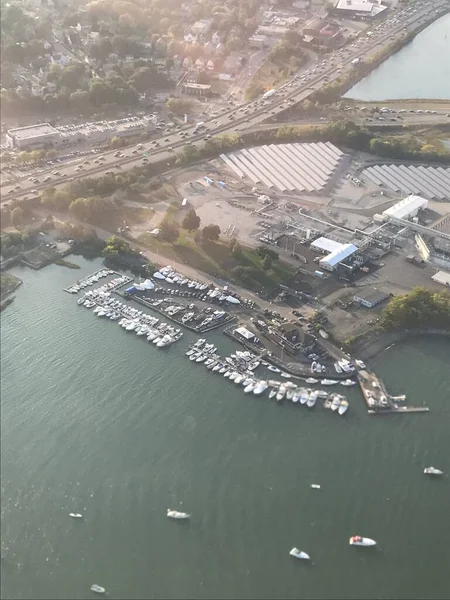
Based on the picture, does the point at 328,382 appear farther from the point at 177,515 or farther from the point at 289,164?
the point at 289,164

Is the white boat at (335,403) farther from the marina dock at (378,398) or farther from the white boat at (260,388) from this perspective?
the white boat at (260,388)

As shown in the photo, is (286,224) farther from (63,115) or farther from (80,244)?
(63,115)

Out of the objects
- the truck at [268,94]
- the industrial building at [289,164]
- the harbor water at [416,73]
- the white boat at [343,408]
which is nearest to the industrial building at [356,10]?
the harbor water at [416,73]

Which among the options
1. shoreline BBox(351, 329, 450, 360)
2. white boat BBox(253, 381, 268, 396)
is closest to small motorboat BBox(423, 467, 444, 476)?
shoreline BBox(351, 329, 450, 360)

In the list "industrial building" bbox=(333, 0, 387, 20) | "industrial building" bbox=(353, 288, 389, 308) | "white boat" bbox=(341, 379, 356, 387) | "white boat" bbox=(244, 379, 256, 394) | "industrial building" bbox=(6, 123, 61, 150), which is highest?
"industrial building" bbox=(333, 0, 387, 20)

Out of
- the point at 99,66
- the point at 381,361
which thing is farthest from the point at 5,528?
the point at 99,66

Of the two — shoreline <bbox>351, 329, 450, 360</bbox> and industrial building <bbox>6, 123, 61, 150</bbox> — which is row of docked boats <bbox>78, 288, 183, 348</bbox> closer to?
shoreline <bbox>351, 329, 450, 360</bbox>
